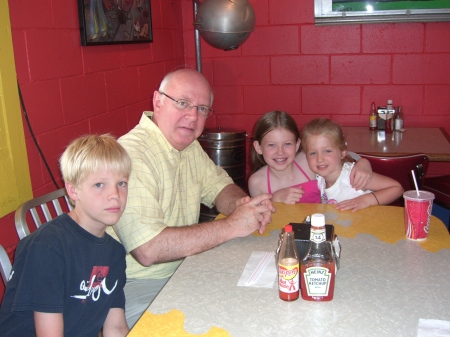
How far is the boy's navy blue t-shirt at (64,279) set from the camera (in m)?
1.26

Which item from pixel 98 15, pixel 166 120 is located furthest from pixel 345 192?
pixel 98 15

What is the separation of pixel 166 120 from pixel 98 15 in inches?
40.2

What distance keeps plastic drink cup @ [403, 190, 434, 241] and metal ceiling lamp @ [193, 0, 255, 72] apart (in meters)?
1.70

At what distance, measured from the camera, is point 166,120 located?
1892mm

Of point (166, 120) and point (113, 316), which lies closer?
point (113, 316)

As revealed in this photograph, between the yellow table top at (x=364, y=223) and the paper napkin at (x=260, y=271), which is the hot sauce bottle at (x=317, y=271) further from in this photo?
the yellow table top at (x=364, y=223)

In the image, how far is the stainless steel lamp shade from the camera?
2902mm

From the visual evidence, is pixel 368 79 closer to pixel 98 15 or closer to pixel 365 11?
pixel 365 11

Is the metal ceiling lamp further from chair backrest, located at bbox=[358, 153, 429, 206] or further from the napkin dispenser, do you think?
the napkin dispenser

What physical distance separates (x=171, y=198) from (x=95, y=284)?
0.50 meters

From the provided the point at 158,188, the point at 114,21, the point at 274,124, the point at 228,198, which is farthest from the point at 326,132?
the point at 114,21

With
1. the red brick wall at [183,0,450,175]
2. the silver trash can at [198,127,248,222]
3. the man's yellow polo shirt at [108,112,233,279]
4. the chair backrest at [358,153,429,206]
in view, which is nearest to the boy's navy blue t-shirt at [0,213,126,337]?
the man's yellow polo shirt at [108,112,233,279]

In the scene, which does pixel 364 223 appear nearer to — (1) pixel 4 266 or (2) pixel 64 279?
(2) pixel 64 279

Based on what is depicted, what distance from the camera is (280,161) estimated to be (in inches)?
91.4
